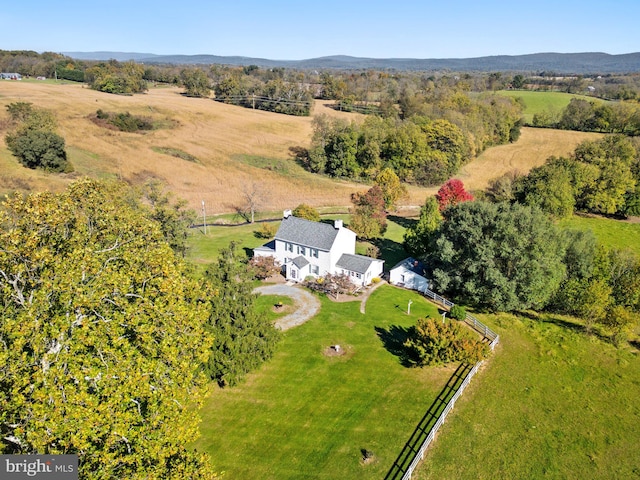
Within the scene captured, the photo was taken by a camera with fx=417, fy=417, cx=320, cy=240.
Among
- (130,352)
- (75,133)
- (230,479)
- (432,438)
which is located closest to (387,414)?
(432,438)

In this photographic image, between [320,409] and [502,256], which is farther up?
[502,256]

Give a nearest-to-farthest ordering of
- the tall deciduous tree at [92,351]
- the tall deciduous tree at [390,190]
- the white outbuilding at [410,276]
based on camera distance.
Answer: the tall deciduous tree at [92,351]
the white outbuilding at [410,276]
the tall deciduous tree at [390,190]

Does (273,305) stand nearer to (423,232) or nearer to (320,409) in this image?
(320,409)

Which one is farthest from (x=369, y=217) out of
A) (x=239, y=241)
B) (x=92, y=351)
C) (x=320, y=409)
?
(x=92, y=351)

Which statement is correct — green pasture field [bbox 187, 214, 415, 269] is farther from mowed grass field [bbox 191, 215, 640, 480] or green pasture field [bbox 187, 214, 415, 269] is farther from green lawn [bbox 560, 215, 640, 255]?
green lawn [bbox 560, 215, 640, 255]

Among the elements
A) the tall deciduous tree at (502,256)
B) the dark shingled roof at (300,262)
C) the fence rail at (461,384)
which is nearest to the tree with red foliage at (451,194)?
the tall deciduous tree at (502,256)

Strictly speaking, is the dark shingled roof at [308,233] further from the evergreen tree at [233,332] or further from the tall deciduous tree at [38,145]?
the tall deciduous tree at [38,145]

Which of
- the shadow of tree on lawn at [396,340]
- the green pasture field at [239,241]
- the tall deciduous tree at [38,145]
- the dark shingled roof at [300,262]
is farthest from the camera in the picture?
the tall deciduous tree at [38,145]
